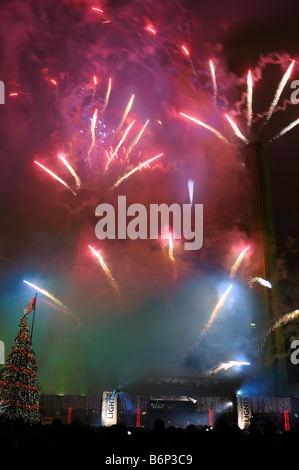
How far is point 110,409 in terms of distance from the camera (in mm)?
28531

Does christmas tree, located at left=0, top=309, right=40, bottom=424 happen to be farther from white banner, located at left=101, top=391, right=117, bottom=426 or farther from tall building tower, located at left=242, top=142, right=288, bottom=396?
tall building tower, located at left=242, top=142, right=288, bottom=396

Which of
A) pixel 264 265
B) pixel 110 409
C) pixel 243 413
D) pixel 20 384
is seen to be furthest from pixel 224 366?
pixel 20 384

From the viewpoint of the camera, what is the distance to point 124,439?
5770 mm

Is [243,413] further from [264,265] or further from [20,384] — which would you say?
[264,265]

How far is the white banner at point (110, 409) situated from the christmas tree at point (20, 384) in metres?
6.90

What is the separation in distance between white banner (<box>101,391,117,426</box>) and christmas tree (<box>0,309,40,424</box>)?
690cm

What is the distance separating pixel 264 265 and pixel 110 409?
1201 inches

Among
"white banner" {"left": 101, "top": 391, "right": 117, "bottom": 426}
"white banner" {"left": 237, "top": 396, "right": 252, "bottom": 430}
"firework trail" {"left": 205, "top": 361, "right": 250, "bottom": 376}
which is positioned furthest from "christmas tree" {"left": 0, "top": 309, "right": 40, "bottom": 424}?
"firework trail" {"left": 205, "top": 361, "right": 250, "bottom": 376}

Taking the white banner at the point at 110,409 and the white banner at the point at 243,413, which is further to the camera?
the white banner at the point at 243,413

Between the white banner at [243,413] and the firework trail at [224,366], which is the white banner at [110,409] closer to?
the white banner at [243,413]

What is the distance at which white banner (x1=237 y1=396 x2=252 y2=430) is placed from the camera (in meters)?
29.5

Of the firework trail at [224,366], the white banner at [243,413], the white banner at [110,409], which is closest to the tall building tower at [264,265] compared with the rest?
the firework trail at [224,366]

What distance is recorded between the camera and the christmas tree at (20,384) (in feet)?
70.9
